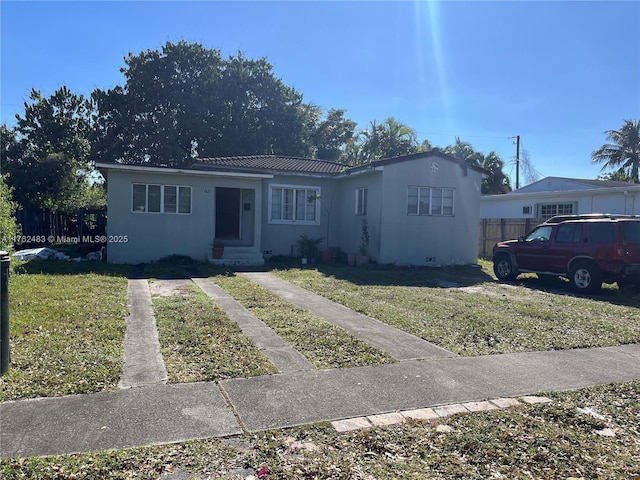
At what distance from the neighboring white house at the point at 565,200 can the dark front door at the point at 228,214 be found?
13832 mm

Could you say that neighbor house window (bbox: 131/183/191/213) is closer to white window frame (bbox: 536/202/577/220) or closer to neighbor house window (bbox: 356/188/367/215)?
neighbor house window (bbox: 356/188/367/215)

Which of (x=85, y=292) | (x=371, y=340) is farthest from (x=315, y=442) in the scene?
(x=85, y=292)

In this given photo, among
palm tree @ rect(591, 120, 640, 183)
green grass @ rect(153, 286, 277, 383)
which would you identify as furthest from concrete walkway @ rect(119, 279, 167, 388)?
palm tree @ rect(591, 120, 640, 183)

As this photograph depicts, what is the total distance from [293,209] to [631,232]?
34.3 ft

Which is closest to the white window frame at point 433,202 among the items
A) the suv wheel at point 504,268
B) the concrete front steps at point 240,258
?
the suv wheel at point 504,268

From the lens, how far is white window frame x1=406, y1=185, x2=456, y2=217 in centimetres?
1576

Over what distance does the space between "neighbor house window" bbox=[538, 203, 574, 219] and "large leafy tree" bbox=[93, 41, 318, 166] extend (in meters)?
16.1

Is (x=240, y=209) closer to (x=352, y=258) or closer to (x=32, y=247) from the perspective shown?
(x=352, y=258)

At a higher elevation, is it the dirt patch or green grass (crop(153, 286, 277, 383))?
the dirt patch

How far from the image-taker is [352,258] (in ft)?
52.1

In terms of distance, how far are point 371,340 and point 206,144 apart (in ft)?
83.6

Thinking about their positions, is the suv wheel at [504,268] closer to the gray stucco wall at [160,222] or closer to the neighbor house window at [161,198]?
the gray stucco wall at [160,222]

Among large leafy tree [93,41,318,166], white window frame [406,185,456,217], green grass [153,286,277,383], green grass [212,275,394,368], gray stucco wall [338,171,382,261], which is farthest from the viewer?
large leafy tree [93,41,318,166]

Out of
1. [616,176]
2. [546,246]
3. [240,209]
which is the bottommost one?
[546,246]
